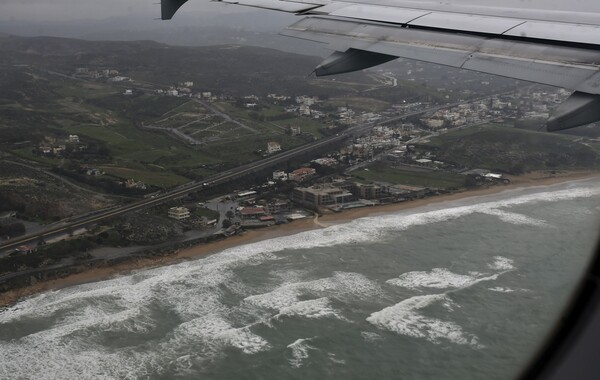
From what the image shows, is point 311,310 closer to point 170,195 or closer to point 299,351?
point 299,351

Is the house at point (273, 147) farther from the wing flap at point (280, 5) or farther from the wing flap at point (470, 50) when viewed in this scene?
the wing flap at point (470, 50)

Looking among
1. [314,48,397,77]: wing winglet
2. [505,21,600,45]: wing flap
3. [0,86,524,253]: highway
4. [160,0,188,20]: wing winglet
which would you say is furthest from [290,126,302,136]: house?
[505,21,600,45]: wing flap

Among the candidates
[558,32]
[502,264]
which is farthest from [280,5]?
[502,264]

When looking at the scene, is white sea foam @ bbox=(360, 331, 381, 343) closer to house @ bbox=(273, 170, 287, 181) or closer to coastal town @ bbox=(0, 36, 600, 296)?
coastal town @ bbox=(0, 36, 600, 296)

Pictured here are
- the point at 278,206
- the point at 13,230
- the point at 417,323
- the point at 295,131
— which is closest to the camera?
the point at 417,323

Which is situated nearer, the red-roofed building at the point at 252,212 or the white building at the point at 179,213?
the white building at the point at 179,213

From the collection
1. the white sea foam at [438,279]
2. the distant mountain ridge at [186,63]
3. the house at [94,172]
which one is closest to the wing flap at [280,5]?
the white sea foam at [438,279]
